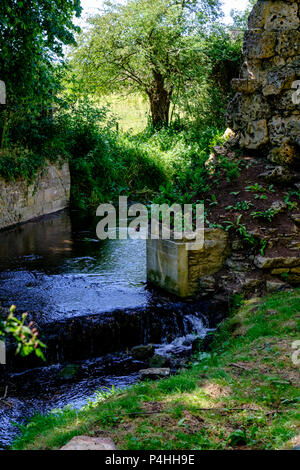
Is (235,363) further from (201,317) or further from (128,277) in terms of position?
(128,277)

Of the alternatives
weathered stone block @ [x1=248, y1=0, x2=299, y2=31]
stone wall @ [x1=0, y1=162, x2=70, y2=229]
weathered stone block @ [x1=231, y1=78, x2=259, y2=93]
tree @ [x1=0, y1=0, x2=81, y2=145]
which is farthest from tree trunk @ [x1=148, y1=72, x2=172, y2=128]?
weathered stone block @ [x1=248, y1=0, x2=299, y2=31]

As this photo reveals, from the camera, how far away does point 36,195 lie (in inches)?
544

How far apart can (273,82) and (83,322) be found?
17.9ft

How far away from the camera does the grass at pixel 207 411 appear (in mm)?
3740

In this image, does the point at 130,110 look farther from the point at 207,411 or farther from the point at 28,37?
the point at 207,411

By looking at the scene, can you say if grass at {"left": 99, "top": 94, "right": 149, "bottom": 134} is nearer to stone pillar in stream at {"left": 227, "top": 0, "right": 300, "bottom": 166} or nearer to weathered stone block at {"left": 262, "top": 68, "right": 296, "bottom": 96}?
stone pillar in stream at {"left": 227, "top": 0, "right": 300, "bottom": 166}

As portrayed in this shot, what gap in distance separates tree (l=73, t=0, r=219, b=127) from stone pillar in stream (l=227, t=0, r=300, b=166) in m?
12.2

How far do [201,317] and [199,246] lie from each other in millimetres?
1131

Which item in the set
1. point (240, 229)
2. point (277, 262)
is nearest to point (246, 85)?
point (240, 229)

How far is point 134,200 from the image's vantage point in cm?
1616

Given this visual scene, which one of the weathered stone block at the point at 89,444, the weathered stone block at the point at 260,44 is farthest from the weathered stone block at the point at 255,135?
the weathered stone block at the point at 89,444

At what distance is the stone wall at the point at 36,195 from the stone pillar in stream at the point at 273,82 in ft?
21.3

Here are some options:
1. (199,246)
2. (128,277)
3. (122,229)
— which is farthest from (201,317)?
(122,229)

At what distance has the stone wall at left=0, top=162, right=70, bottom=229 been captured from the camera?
12.6m
